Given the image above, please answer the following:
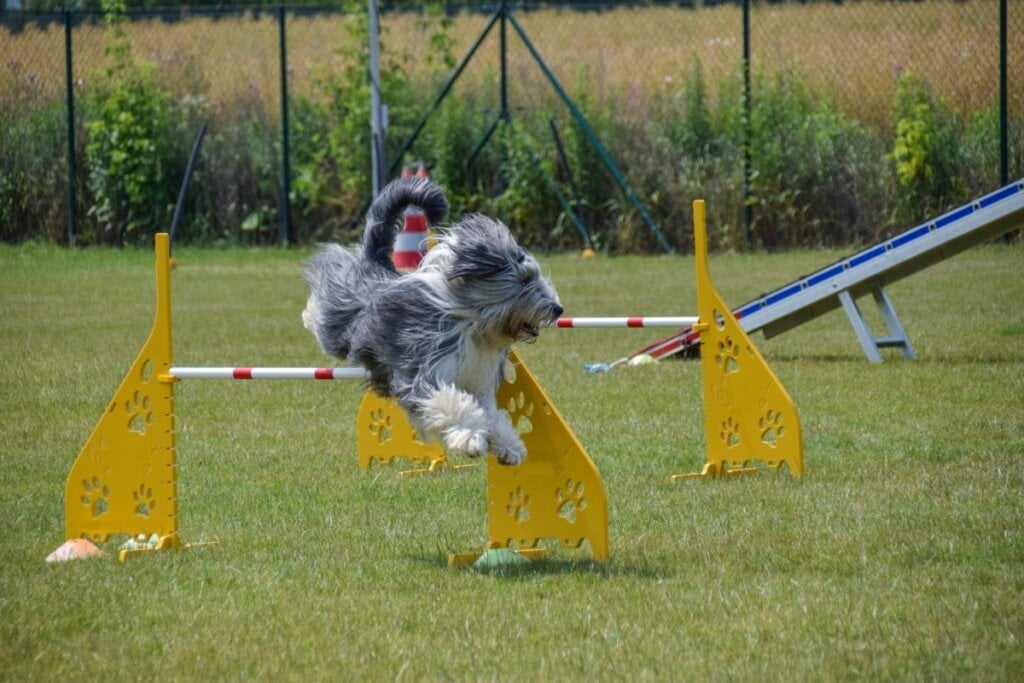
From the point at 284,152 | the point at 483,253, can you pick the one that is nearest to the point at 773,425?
the point at 483,253

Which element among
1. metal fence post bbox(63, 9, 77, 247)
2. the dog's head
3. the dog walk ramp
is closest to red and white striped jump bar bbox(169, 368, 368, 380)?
the dog's head

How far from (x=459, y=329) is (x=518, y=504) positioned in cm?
65

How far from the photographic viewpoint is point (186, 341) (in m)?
11.5

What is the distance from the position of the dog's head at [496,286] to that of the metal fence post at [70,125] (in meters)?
14.3

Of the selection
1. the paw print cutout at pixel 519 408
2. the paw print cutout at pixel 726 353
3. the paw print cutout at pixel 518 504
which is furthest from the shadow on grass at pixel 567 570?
the paw print cutout at pixel 726 353

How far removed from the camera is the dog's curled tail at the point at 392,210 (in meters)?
5.59

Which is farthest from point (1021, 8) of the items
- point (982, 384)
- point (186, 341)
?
point (186, 341)

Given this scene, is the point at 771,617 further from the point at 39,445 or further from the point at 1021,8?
the point at 1021,8

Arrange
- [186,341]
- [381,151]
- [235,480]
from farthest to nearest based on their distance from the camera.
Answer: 1. [381,151]
2. [186,341]
3. [235,480]

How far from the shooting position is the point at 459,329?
17.1 feet

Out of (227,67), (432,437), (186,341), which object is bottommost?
(186,341)

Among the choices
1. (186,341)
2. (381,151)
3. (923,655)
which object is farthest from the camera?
(381,151)

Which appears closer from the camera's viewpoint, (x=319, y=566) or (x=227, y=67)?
(x=319, y=566)

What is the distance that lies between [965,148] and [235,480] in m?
11.8
